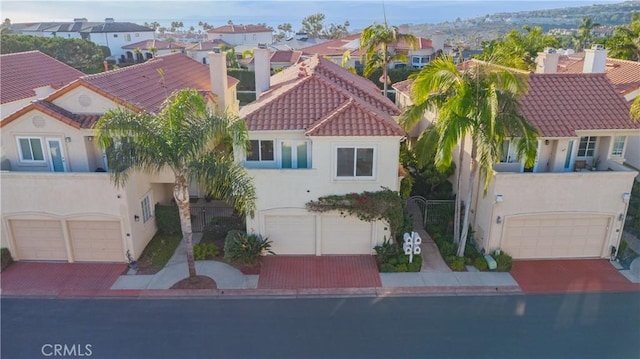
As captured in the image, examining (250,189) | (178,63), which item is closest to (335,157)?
(250,189)

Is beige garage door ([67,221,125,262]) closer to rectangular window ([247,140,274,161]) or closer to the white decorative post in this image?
rectangular window ([247,140,274,161])

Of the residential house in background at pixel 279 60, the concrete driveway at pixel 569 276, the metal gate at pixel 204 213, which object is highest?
the residential house in background at pixel 279 60

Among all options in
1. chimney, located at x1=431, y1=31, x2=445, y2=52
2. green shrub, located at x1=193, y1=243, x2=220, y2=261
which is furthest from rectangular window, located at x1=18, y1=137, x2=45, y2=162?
chimney, located at x1=431, y1=31, x2=445, y2=52

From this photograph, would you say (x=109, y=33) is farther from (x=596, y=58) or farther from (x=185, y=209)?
(x=596, y=58)

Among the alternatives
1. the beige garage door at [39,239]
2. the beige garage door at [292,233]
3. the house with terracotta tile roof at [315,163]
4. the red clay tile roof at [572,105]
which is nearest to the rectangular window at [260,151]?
the house with terracotta tile roof at [315,163]

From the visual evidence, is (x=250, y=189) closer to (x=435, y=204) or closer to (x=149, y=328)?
(x=149, y=328)

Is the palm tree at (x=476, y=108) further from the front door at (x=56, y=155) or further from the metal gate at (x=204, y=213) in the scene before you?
the front door at (x=56, y=155)
